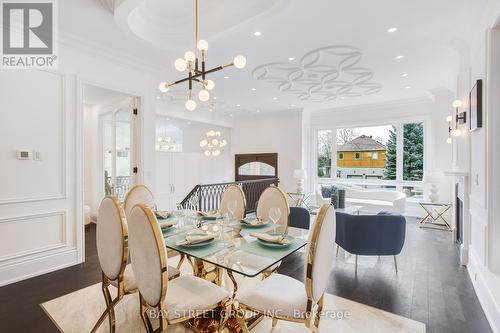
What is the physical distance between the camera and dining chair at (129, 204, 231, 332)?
153 centimetres

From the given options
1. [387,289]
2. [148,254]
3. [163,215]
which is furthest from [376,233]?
[148,254]

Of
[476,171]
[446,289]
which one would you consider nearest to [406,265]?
[446,289]

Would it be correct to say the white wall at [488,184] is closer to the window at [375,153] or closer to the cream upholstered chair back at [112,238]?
the cream upholstered chair back at [112,238]

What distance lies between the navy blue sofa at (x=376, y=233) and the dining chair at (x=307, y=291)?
1.46 metres

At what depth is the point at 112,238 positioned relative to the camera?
1.97 meters

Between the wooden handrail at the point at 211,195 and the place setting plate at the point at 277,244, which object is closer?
the place setting plate at the point at 277,244

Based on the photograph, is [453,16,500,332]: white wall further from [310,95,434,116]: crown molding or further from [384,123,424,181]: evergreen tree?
[384,123,424,181]: evergreen tree

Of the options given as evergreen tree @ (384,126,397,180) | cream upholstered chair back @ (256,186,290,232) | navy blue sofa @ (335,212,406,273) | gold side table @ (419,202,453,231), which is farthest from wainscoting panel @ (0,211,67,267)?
evergreen tree @ (384,126,397,180)

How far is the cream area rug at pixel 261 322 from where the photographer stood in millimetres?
2092

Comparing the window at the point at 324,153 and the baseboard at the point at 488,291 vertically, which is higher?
the window at the point at 324,153

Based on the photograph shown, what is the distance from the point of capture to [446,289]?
276 centimetres

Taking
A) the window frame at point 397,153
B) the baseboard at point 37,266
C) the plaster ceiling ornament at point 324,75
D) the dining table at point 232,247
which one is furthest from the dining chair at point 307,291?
the window frame at point 397,153

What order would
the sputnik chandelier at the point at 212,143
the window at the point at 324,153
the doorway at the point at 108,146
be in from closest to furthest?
the doorway at the point at 108,146 < the sputnik chandelier at the point at 212,143 < the window at the point at 324,153

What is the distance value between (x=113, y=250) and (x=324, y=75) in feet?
14.6
